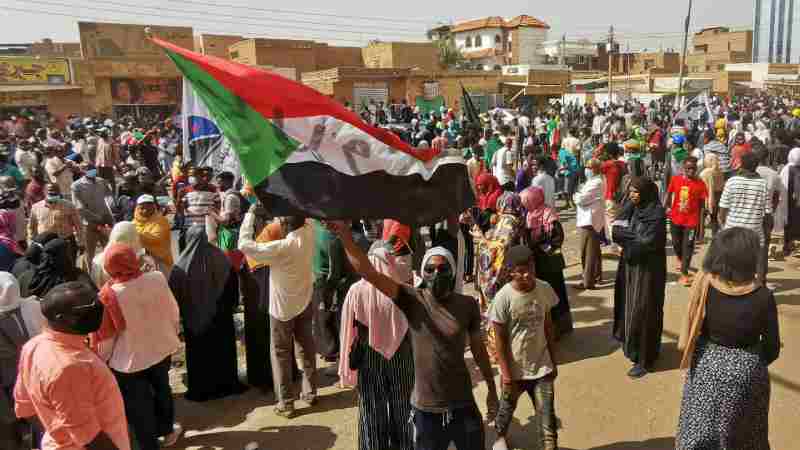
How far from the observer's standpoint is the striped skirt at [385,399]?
3.73 metres

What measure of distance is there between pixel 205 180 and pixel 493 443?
3886 millimetres

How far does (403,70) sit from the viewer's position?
28281 millimetres

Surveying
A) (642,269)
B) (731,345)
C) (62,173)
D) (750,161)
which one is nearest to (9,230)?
(62,173)

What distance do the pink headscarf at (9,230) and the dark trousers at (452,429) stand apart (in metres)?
4.55

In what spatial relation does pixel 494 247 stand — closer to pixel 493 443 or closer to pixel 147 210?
pixel 493 443

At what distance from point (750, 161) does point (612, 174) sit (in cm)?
236

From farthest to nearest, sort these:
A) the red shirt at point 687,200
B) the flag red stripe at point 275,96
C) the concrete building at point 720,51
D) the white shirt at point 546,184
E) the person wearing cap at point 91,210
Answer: the concrete building at point 720,51, the person wearing cap at point 91,210, the white shirt at point 546,184, the red shirt at point 687,200, the flag red stripe at point 275,96

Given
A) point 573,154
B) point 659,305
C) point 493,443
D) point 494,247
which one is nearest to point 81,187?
point 494,247

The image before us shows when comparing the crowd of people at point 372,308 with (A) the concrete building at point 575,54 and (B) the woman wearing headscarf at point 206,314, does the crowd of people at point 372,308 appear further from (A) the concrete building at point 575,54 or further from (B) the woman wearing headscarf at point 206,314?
(A) the concrete building at point 575,54

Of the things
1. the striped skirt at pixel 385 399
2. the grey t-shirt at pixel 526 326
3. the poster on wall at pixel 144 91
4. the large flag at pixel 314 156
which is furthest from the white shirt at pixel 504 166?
the poster on wall at pixel 144 91

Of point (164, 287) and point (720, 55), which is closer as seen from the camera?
point (164, 287)

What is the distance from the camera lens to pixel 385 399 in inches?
149

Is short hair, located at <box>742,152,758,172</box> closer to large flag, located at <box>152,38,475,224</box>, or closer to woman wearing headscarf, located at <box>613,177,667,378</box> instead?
woman wearing headscarf, located at <box>613,177,667,378</box>

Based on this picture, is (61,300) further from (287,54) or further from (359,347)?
(287,54)
